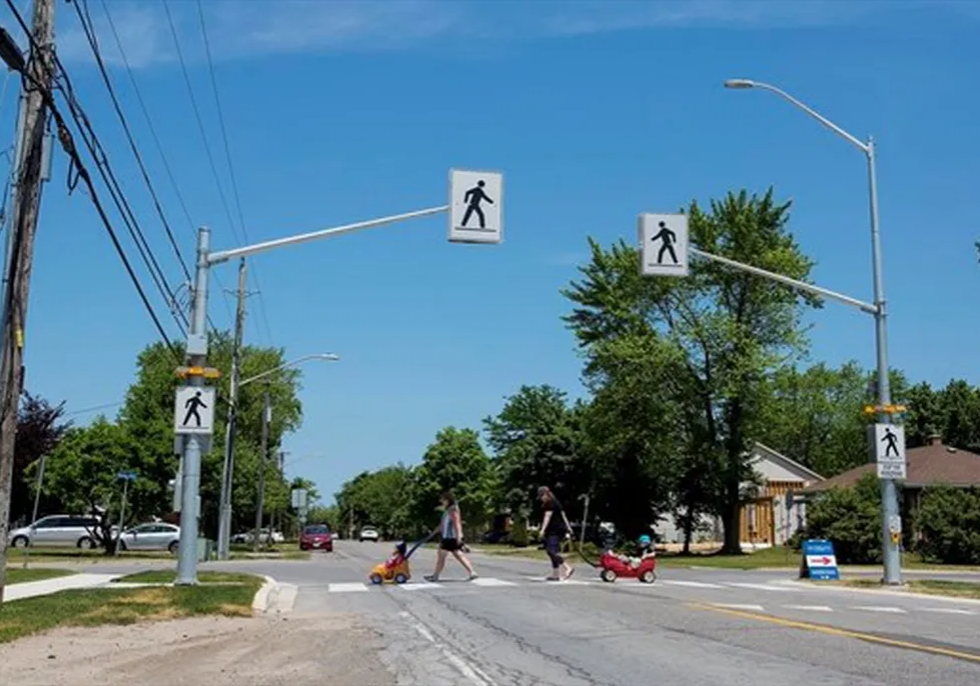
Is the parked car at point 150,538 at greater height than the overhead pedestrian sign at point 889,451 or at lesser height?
lesser

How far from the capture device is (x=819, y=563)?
2570cm

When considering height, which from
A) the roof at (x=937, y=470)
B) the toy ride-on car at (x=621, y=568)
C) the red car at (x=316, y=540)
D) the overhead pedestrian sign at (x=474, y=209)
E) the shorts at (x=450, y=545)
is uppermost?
the overhead pedestrian sign at (x=474, y=209)

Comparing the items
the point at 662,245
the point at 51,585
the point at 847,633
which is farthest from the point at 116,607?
the point at 662,245

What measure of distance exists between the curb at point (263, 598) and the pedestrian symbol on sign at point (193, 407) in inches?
124

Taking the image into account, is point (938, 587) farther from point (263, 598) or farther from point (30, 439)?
point (30, 439)

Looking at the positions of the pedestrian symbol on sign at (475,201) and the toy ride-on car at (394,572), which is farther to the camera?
the toy ride-on car at (394,572)

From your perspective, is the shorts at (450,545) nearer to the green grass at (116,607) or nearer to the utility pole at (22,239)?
the green grass at (116,607)

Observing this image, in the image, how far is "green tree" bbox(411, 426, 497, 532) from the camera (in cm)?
9519

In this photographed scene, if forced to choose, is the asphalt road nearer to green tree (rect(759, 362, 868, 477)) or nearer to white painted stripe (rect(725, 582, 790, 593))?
white painted stripe (rect(725, 582, 790, 593))

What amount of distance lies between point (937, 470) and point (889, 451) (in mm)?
27993

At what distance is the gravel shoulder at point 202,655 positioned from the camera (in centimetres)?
1016

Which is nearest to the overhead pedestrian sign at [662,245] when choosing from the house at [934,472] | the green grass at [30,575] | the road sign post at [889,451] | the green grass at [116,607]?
the road sign post at [889,451]

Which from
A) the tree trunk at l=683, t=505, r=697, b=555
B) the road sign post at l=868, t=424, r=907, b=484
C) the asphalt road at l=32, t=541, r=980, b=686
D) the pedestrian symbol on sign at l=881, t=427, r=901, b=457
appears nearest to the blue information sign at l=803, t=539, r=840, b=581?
the road sign post at l=868, t=424, r=907, b=484

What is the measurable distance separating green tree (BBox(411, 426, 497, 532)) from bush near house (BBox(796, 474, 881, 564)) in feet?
187
